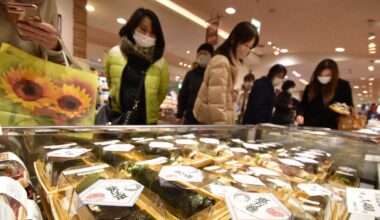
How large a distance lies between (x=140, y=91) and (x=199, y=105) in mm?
455

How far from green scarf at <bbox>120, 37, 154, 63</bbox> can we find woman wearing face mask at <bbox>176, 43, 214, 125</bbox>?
89cm

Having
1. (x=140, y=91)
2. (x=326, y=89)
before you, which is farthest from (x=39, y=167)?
(x=326, y=89)

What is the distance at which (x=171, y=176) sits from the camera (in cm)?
46

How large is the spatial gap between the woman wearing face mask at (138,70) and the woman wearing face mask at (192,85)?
791mm

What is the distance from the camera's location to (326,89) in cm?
207

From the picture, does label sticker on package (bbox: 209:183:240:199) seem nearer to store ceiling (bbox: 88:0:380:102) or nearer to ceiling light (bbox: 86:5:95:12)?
store ceiling (bbox: 88:0:380:102)

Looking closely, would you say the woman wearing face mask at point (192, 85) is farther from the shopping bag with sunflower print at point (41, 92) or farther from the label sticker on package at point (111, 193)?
the label sticker on package at point (111, 193)

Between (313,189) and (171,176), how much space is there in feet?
1.00

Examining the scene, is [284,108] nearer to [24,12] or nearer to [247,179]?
[247,179]

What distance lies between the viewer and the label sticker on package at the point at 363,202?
15.4 inches

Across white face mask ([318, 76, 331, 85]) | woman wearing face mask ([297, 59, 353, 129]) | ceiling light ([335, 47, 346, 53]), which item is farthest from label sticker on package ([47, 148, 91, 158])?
ceiling light ([335, 47, 346, 53])

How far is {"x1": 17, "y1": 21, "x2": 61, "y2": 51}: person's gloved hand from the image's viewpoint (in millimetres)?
812

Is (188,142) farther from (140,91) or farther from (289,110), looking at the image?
(289,110)

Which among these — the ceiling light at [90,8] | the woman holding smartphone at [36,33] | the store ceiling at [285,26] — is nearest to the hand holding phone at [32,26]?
the woman holding smartphone at [36,33]
